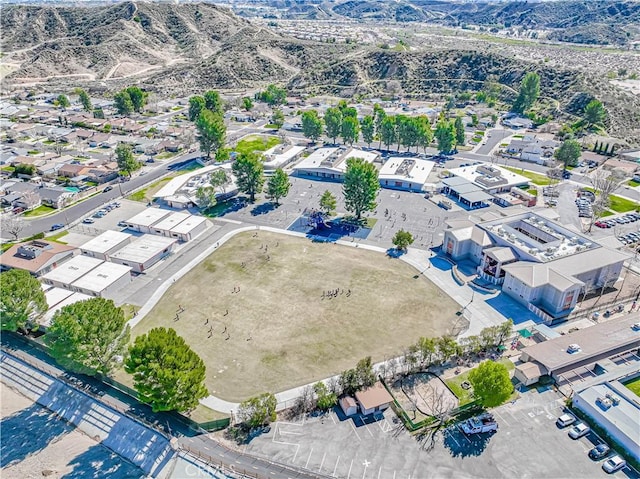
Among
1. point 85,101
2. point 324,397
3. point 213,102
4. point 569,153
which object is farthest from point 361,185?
point 85,101

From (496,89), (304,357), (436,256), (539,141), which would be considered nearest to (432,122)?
(539,141)

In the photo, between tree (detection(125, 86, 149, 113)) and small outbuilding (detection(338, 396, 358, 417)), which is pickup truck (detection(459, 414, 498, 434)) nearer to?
small outbuilding (detection(338, 396, 358, 417))

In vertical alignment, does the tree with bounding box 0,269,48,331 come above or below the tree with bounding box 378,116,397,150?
below

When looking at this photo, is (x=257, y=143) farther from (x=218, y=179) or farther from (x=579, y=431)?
(x=579, y=431)

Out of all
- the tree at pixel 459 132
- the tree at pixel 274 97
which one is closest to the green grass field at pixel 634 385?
the tree at pixel 459 132

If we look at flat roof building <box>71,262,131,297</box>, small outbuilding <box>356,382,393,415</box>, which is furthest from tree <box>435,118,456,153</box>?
flat roof building <box>71,262,131,297</box>

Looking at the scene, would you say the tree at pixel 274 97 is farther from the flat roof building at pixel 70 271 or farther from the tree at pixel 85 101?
the flat roof building at pixel 70 271
